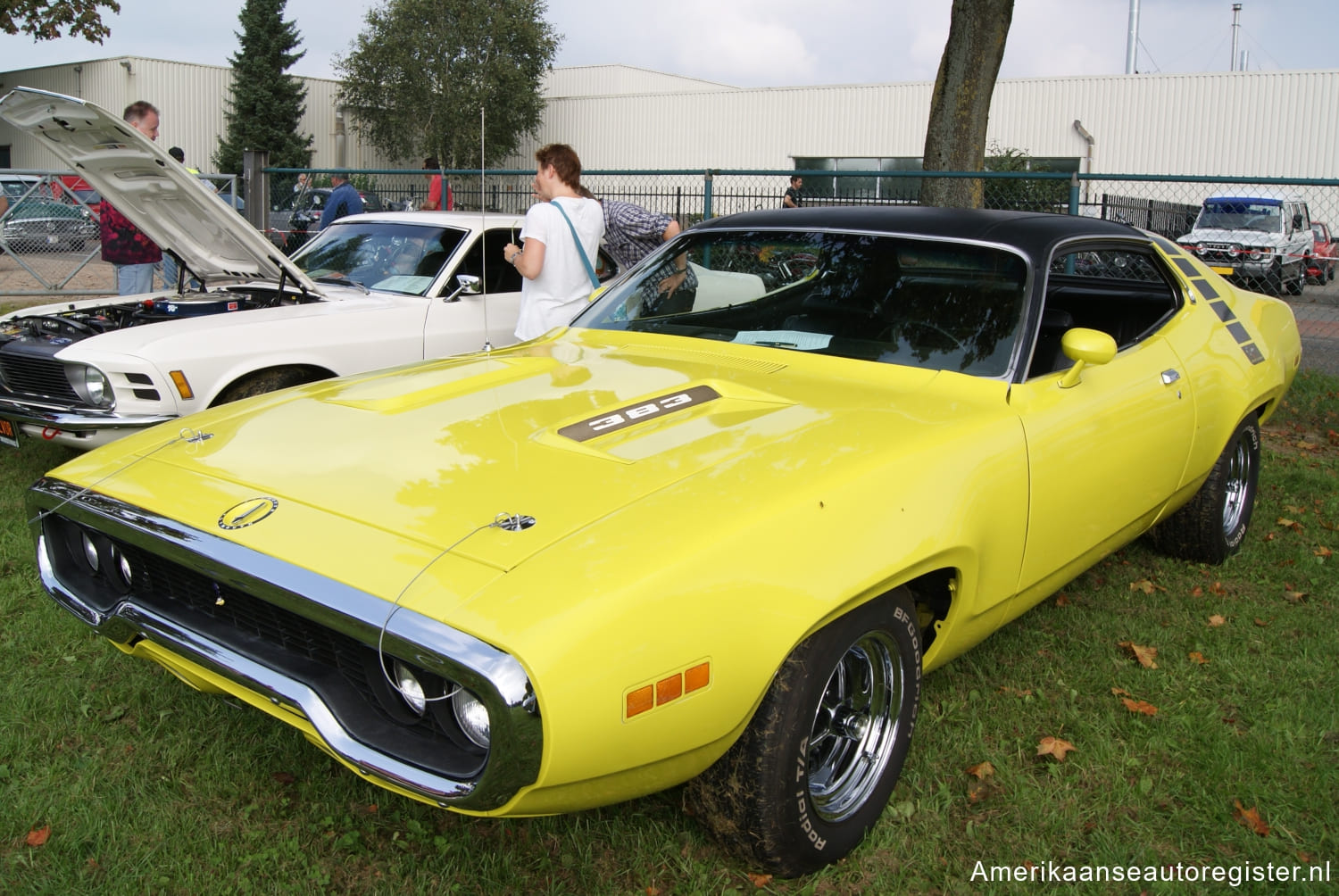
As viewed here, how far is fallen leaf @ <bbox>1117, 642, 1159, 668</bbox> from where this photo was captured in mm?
3633

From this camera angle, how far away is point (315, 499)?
2.38m

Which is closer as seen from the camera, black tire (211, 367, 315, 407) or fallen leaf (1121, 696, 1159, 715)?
fallen leaf (1121, 696, 1159, 715)

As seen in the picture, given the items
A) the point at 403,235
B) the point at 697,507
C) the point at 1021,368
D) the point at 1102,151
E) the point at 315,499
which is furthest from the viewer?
the point at 1102,151

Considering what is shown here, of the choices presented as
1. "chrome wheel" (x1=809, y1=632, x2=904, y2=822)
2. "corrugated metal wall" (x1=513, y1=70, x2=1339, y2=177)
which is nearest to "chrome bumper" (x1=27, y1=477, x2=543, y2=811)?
"chrome wheel" (x1=809, y1=632, x2=904, y2=822)

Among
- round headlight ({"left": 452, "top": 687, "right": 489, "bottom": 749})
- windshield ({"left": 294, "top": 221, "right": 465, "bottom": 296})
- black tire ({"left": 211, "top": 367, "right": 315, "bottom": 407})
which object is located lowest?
round headlight ({"left": 452, "top": 687, "right": 489, "bottom": 749})

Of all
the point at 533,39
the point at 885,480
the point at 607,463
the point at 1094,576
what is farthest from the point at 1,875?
the point at 533,39

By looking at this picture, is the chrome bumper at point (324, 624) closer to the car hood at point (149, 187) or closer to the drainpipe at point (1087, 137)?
the car hood at point (149, 187)

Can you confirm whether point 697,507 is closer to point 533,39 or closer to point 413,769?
point 413,769

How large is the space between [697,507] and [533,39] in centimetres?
4174

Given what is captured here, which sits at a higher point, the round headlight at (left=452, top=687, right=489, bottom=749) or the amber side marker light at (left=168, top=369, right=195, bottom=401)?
the amber side marker light at (left=168, top=369, right=195, bottom=401)

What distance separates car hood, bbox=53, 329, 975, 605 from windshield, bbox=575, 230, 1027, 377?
146 mm

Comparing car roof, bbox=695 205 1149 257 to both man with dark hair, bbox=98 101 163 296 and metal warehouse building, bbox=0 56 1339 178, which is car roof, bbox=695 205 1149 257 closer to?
man with dark hair, bbox=98 101 163 296

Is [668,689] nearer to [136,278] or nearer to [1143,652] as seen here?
[1143,652]

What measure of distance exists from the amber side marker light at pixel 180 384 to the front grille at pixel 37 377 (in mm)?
531
